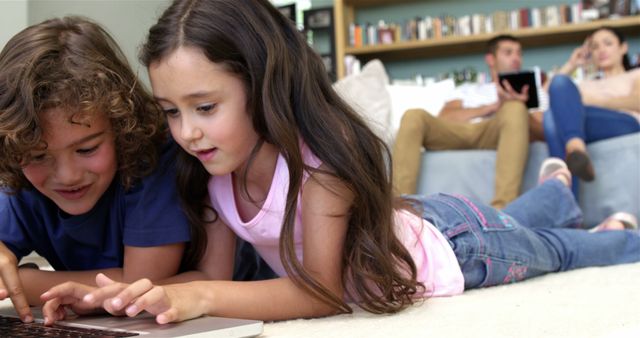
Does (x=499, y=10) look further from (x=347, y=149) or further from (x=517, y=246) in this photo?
(x=347, y=149)

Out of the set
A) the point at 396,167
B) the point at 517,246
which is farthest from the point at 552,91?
the point at 517,246

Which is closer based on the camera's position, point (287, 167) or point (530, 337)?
point (530, 337)

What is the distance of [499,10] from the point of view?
4.96 m

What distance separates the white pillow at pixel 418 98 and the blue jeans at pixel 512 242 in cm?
168

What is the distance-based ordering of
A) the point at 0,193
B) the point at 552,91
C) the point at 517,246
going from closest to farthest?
the point at 0,193 → the point at 517,246 → the point at 552,91

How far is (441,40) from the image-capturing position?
15.8 feet

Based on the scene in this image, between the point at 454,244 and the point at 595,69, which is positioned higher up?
the point at 595,69

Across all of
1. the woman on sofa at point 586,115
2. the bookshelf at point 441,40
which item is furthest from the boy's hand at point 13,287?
the bookshelf at point 441,40

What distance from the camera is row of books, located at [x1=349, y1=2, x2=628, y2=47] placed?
468 cm

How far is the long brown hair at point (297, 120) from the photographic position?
1.01 meters

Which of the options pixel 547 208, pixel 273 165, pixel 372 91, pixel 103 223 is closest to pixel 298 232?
pixel 273 165

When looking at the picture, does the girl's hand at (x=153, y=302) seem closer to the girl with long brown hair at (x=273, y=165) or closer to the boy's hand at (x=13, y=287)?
the girl with long brown hair at (x=273, y=165)

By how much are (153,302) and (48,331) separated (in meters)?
0.13

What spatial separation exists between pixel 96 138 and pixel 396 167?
198 centimetres
